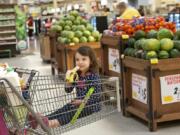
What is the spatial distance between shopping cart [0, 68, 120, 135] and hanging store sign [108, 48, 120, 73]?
2333 millimetres

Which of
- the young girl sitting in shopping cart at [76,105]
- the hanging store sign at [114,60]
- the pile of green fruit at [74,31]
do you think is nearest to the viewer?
the young girl sitting in shopping cart at [76,105]

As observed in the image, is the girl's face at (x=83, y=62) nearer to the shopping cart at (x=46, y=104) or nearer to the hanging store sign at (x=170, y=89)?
the shopping cart at (x=46, y=104)

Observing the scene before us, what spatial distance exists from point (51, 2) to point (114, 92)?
60.2 feet

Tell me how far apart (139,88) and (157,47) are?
53 cm

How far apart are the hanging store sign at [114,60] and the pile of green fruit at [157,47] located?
59cm

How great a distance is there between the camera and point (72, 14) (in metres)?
8.54

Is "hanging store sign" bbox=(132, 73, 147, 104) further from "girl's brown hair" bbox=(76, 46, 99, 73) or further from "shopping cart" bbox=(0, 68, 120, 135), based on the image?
"shopping cart" bbox=(0, 68, 120, 135)

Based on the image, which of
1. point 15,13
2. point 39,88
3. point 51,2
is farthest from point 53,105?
point 51,2

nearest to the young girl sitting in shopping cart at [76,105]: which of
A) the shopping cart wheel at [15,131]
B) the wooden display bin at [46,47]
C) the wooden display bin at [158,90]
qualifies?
the shopping cart wheel at [15,131]

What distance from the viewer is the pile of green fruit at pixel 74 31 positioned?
756cm

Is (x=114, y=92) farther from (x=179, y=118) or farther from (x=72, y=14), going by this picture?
(x=72, y=14)

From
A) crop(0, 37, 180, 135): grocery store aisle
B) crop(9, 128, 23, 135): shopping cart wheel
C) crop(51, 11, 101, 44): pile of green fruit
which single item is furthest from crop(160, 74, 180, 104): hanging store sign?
crop(51, 11, 101, 44): pile of green fruit

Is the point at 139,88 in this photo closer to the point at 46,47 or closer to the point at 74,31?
the point at 74,31

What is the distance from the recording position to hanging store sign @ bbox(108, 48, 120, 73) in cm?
566
